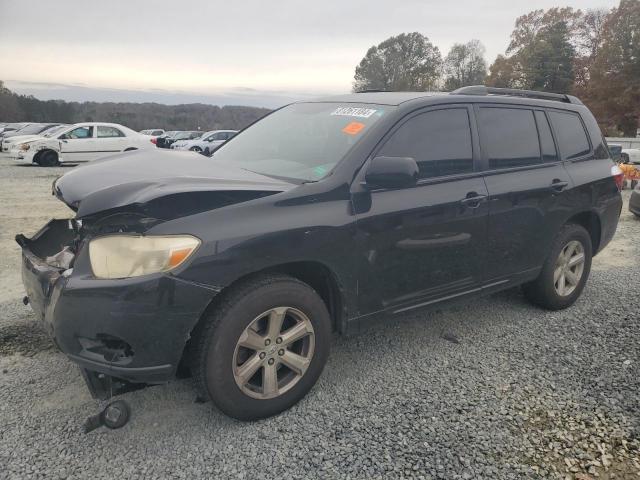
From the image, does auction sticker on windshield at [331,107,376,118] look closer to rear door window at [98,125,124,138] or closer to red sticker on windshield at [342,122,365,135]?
red sticker on windshield at [342,122,365,135]

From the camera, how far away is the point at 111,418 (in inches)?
97.3

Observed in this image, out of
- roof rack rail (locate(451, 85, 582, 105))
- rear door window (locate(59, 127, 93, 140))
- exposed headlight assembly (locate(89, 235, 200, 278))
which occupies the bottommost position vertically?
exposed headlight assembly (locate(89, 235, 200, 278))

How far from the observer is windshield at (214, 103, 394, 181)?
116 inches

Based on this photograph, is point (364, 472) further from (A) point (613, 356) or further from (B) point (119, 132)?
(B) point (119, 132)

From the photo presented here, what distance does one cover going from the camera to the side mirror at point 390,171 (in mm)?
2709

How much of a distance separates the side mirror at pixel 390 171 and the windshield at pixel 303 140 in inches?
8.8

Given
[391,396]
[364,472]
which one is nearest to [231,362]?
[364,472]

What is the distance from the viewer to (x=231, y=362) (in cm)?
243

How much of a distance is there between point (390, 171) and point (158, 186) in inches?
48.6

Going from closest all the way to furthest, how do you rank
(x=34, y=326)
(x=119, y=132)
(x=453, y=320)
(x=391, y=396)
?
1. (x=391, y=396)
2. (x=34, y=326)
3. (x=453, y=320)
4. (x=119, y=132)

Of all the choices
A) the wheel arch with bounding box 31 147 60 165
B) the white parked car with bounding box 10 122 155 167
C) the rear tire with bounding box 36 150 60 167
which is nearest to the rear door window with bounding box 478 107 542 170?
the white parked car with bounding box 10 122 155 167

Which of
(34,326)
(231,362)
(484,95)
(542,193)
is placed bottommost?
(34,326)

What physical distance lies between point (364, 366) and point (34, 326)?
247cm

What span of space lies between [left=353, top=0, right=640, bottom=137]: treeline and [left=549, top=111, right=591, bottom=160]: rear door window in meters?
38.0
